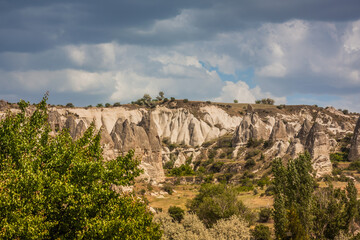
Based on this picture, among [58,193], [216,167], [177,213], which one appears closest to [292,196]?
[177,213]

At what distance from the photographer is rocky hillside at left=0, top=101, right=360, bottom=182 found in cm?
7225

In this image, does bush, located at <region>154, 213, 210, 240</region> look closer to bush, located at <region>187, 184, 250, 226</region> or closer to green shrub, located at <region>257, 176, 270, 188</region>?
bush, located at <region>187, 184, 250, 226</region>

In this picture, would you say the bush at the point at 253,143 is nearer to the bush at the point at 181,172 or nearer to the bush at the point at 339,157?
the bush at the point at 339,157

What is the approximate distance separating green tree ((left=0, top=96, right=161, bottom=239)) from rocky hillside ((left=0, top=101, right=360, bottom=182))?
2106cm

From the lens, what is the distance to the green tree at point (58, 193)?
10.9 metres

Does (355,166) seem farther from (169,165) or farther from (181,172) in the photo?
(169,165)

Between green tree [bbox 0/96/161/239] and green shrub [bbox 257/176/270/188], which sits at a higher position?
green tree [bbox 0/96/161/239]

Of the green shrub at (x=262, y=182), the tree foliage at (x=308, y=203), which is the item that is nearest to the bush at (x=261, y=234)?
the tree foliage at (x=308, y=203)

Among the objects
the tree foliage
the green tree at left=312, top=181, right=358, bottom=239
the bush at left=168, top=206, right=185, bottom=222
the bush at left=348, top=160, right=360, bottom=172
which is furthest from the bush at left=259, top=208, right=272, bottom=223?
the bush at left=348, top=160, right=360, bottom=172

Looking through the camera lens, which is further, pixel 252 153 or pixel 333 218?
pixel 252 153

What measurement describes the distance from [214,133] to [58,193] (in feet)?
389

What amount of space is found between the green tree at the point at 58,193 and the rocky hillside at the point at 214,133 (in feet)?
69.1

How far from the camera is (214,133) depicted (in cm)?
12862

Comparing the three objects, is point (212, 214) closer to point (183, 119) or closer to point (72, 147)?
point (72, 147)
